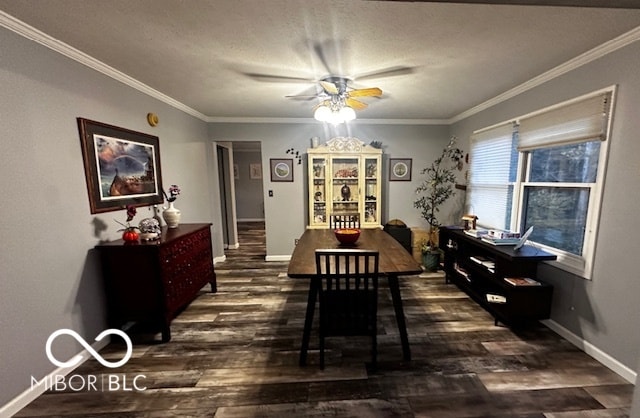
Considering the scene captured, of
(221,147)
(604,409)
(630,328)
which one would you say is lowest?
(604,409)

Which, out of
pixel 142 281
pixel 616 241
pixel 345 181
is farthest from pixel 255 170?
pixel 616 241

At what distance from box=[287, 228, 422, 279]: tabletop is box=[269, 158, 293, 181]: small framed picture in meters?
1.42

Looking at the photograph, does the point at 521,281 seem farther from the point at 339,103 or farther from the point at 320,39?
Result: the point at 320,39

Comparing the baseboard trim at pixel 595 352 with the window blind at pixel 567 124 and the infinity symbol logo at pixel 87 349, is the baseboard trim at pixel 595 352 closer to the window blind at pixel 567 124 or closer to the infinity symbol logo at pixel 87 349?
the window blind at pixel 567 124

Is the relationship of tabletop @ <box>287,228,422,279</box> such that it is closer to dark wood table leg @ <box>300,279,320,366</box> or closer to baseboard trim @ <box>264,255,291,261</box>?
dark wood table leg @ <box>300,279,320,366</box>

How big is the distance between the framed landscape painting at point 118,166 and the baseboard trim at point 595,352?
13.7ft

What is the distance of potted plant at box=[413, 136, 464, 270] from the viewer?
4.00m

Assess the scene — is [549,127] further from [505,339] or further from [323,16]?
[323,16]

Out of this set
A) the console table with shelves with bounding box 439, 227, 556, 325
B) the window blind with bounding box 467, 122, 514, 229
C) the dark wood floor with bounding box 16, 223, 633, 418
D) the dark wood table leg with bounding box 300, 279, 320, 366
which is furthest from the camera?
the window blind with bounding box 467, 122, 514, 229

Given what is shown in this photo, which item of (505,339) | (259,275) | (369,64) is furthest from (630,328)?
(259,275)

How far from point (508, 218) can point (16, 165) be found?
4368 mm

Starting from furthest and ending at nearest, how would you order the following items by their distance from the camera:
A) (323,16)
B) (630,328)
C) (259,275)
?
(259,275) → (630,328) → (323,16)

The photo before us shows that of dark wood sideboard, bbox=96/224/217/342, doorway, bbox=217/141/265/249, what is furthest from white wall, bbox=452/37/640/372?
doorway, bbox=217/141/265/249

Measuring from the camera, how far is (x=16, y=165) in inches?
63.0
